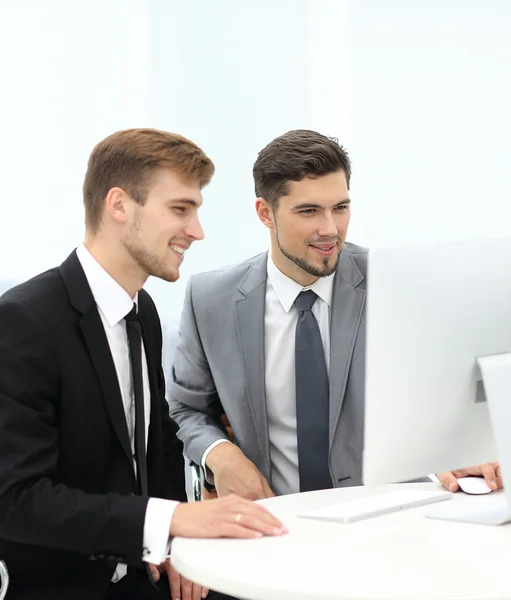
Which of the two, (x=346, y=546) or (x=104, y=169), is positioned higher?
(x=104, y=169)

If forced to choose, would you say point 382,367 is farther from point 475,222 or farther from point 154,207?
point 475,222

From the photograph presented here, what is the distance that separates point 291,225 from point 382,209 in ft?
6.50

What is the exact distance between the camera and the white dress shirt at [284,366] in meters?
2.40

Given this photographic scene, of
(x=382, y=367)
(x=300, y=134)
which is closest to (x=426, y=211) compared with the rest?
(x=300, y=134)

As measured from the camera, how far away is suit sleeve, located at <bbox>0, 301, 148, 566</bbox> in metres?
1.60

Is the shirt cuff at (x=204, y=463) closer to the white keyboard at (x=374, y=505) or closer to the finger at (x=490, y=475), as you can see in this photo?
the white keyboard at (x=374, y=505)

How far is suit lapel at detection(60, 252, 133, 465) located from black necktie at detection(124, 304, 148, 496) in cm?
6

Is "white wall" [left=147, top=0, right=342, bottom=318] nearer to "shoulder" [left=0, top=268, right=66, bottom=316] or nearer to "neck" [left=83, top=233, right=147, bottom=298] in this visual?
"neck" [left=83, top=233, right=147, bottom=298]

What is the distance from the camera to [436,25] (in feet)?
13.8

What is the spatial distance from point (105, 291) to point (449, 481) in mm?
849

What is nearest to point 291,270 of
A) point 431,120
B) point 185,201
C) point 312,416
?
point 312,416

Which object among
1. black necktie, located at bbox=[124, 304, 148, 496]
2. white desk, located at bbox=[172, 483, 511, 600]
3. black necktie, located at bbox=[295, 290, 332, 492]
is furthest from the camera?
black necktie, located at bbox=[295, 290, 332, 492]

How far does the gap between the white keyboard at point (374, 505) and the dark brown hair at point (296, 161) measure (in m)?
0.90

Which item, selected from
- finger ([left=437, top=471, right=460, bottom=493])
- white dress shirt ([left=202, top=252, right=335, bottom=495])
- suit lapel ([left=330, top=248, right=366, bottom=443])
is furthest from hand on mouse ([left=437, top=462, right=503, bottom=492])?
white dress shirt ([left=202, top=252, right=335, bottom=495])
